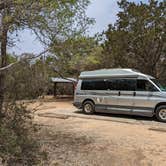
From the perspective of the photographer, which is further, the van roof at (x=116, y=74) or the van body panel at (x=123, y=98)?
the van roof at (x=116, y=74)

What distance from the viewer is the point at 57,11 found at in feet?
25.6

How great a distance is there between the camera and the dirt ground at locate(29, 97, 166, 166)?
8.02 meters

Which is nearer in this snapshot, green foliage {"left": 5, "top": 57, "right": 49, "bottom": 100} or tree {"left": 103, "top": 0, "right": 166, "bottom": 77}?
green foliage {"left": 5, "top": 57, "right": 49, "bottom": 100}

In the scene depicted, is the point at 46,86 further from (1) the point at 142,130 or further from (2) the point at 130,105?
(2) the point at 130,105

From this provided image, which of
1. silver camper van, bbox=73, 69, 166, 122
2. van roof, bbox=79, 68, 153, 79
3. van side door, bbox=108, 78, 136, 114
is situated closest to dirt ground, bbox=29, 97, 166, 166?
silver camper van, bbox=73, 69, 166, 122

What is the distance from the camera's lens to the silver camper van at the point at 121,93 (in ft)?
51.1

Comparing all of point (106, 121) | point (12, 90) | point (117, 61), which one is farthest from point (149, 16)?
point (12, 90)

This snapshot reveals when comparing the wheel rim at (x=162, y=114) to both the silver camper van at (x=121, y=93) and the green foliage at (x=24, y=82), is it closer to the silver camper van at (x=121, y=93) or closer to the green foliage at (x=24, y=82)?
the silver camper van at (x=121, y=93)

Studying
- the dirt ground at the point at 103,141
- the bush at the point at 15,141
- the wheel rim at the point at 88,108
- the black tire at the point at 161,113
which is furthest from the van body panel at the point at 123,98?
the bush at the point at 15,141

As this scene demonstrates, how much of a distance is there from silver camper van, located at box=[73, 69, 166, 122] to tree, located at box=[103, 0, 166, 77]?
6.60 m

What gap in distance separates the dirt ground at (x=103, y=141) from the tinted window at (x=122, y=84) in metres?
1.73

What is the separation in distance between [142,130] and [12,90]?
7740 millimetres

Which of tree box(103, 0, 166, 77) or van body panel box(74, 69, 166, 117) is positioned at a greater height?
tree box(103, 0, 166, 77)

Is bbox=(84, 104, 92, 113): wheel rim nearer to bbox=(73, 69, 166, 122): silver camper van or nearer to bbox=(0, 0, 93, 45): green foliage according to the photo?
bbox=(73, 69, 166, 122): silver camper van
